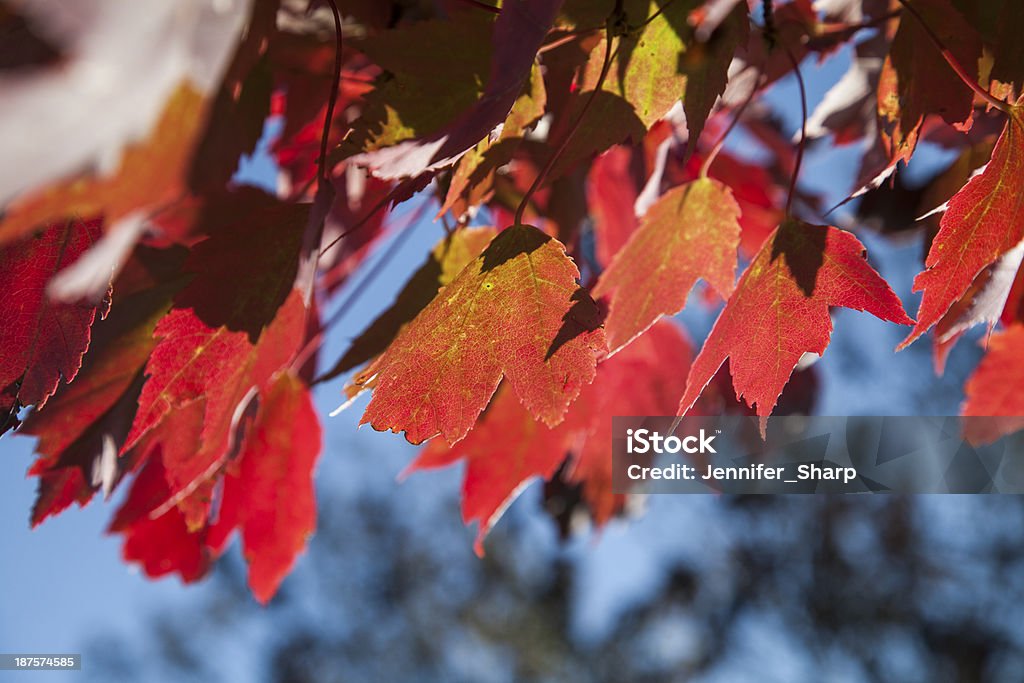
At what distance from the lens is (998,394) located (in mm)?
624

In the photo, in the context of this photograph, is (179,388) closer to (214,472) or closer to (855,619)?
(214,472)

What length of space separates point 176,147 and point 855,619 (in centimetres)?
646

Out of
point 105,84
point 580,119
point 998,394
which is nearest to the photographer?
point 105,84

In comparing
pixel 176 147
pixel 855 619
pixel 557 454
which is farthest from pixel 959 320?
pixel 855 619

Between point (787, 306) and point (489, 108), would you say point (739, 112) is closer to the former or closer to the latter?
point (787, 306)

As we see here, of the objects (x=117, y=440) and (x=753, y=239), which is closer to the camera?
(x=117, y=440)

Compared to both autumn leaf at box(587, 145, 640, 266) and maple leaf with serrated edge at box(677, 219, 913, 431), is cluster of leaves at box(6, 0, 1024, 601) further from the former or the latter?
autumn leaf at box(587, 145, 640, 266)

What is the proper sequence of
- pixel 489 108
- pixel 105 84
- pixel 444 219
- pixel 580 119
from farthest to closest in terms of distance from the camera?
pixel 444 219 < pixel 580 119 < pixel 489 108 < pixel 105 84

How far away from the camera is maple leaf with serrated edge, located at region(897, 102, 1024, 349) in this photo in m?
0.37

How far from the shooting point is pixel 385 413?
1.19 ft

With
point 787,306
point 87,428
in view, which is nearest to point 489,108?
point 787,306

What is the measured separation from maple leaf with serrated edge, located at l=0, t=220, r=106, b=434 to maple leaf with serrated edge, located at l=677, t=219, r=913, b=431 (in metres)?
0.27

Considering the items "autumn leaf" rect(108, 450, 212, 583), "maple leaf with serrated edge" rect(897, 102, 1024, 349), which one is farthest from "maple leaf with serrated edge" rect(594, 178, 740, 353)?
"autumn leaf" rect(108, 450, 212, 583)

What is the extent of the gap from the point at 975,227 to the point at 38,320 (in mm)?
401
